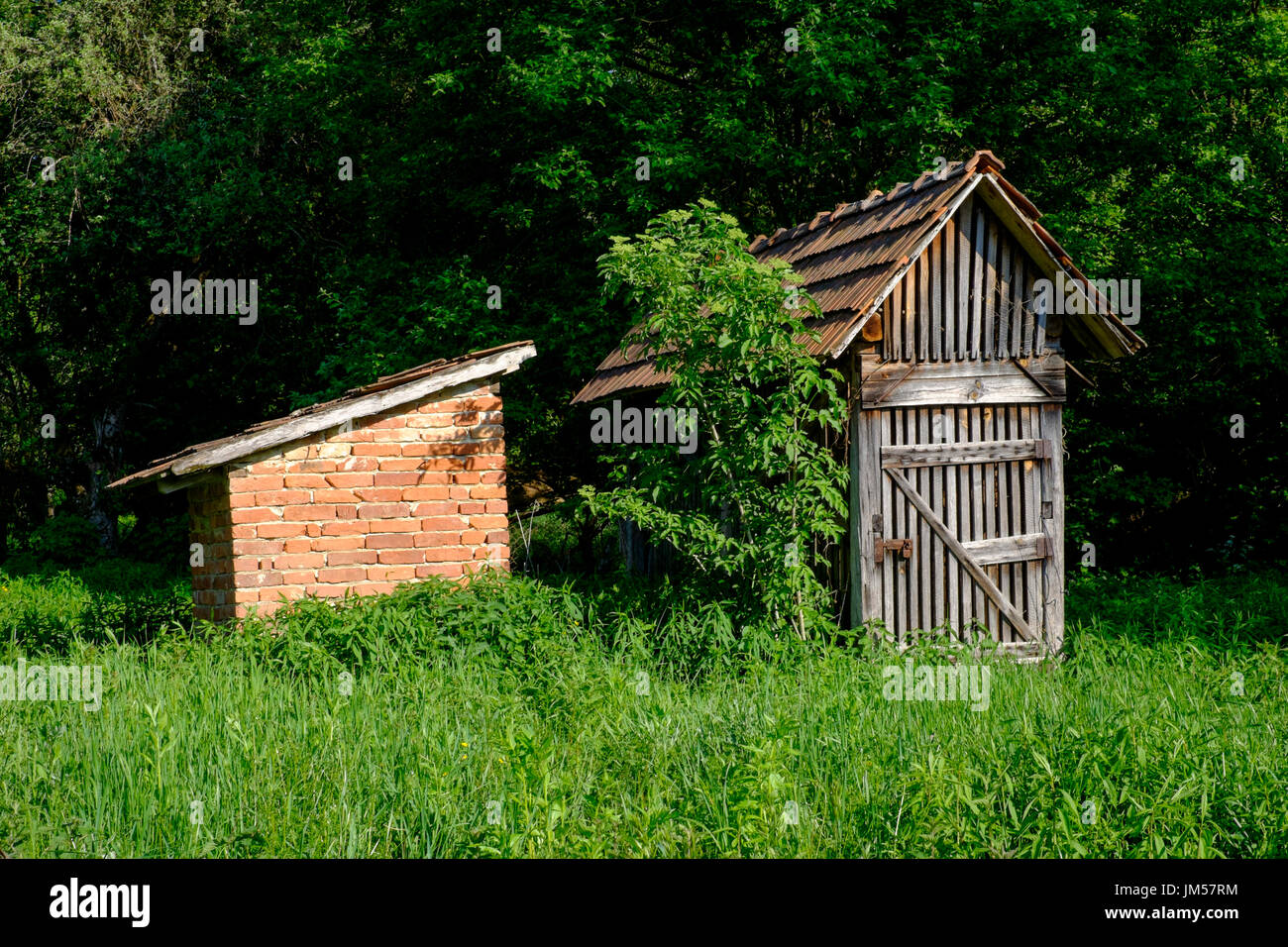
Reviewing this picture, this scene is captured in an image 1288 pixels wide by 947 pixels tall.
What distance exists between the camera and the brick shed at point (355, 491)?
8.91 m

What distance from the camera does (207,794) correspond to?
4855 millimetres

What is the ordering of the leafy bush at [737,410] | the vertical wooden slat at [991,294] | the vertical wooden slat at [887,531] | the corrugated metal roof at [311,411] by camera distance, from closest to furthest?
the leafy bush at [737,410] → the corrugated metal roof at [311,411] → the vertical wooden slat at [887,531] → the vertical wooden slat at [991,294]

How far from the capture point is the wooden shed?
913cm

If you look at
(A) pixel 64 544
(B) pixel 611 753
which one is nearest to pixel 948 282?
(B) pixel 611 753

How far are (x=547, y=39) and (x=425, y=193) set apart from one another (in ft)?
11.8

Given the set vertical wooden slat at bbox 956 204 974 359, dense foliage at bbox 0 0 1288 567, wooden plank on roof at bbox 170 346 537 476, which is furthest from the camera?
dense foliage at bbox 0 0 1288 567

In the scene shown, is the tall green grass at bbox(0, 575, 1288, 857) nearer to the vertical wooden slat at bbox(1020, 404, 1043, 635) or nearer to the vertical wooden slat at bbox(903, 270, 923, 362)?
the vertical wooden slat at bbox(1020, 404, 1043, 635)

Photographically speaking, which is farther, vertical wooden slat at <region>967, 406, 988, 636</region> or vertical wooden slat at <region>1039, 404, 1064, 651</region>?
vertical wooden slat at <region>1039, 404, 1064, 651</region>

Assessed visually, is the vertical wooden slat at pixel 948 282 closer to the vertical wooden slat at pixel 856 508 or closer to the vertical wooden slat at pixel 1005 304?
the vertical wooden slat at pixel 1005 304

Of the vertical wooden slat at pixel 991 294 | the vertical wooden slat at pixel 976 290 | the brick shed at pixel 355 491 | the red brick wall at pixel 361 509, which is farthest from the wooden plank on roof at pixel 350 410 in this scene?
the vertical wooden slat at pixel 991 294

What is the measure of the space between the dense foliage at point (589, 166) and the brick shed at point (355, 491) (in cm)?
622

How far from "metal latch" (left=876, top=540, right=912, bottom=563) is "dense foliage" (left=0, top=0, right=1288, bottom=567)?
289 inches

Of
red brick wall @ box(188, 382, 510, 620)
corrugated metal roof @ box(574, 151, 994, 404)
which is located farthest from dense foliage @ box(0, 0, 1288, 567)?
red brick wall @ box(188, 382, 510, 620)

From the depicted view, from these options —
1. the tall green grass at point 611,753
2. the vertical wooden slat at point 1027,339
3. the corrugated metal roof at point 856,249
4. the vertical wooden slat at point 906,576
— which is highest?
the corrugated metal roof at point 856,249
